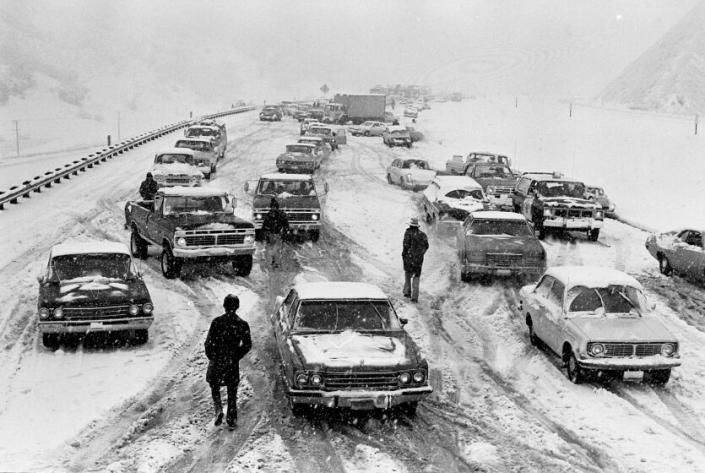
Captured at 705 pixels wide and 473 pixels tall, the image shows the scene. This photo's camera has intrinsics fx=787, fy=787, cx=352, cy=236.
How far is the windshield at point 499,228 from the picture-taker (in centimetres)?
1780

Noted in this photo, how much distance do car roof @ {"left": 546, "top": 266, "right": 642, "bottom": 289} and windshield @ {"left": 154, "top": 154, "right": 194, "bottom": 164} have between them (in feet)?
60.3

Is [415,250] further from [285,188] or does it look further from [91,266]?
[285,188]

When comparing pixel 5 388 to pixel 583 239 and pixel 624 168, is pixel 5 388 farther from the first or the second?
pixel 624 168

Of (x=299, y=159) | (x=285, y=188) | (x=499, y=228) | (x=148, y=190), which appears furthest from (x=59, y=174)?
(x=499, y=228)

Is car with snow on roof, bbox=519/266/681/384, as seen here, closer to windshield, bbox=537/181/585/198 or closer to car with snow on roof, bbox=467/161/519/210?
windshield, bbox=537/181/585/198

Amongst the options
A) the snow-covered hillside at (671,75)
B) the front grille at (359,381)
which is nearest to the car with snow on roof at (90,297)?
the front grille at (359,381)

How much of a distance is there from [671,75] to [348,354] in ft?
255

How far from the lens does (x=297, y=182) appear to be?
2177 cm

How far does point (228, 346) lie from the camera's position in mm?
9039

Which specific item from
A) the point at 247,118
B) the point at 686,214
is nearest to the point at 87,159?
the point at 686,214

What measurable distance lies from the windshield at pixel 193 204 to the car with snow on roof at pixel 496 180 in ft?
37.4

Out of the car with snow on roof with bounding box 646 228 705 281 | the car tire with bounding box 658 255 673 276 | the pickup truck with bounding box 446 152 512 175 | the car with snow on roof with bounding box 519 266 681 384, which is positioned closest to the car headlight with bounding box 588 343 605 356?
the car with snow on roof with bounding box 519 266 681 384

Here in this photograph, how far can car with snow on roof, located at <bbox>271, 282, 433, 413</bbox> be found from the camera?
921cm

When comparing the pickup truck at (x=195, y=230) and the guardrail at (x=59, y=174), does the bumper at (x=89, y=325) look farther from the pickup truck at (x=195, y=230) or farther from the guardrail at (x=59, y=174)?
the guardrail at (x=59, y=174)
